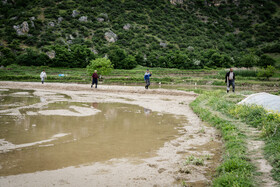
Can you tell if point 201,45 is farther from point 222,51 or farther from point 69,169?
point 69,169

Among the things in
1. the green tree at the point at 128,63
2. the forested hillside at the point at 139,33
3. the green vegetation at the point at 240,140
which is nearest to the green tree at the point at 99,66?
the green tree at the point at 128,63

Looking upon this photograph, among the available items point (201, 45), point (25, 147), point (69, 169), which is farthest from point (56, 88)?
point (201, 45)

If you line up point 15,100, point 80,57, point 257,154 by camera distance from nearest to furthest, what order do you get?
1. point 257,154
2. point 15,100
3. point 80,57

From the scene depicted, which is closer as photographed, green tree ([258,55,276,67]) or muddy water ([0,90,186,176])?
muddy water ([0,90,186,176])

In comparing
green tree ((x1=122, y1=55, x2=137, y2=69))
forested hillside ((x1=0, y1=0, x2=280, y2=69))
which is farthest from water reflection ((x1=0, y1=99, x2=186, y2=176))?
forested hillside ((x1=0, y1=0, x2=280, y2=69))

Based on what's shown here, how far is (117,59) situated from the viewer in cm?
7331

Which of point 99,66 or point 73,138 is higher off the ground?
point 99,66

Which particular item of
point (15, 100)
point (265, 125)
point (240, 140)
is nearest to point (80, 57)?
point (15, 100)

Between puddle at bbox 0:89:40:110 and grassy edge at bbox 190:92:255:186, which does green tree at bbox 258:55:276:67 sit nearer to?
puddle at bbox 0:89:40:110

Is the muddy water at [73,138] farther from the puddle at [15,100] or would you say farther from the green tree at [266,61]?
the green tree at [266,61]

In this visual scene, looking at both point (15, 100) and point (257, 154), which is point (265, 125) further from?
point (15, 100)

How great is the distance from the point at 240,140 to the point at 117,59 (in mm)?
67457

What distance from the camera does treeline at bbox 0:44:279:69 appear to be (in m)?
68.6

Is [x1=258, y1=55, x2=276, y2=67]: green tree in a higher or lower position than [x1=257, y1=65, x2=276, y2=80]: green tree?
higher
